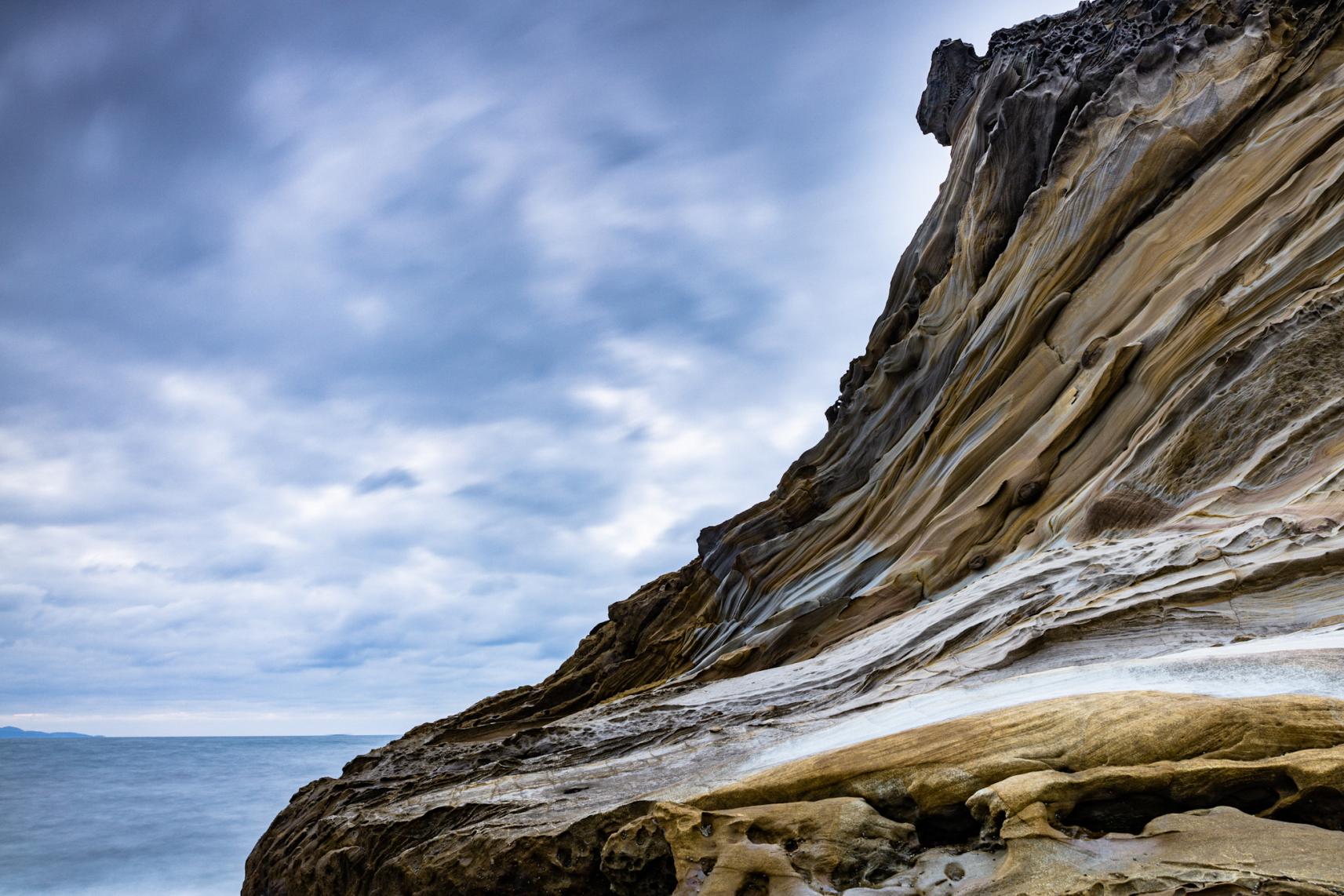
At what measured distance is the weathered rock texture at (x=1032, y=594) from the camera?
4137 millimetres

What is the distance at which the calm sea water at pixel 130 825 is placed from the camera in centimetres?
2725

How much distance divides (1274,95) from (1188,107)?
1104 millimetres

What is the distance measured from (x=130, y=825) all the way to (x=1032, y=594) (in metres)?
39.9

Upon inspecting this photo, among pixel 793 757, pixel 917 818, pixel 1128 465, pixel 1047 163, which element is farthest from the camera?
pixel 1047 163

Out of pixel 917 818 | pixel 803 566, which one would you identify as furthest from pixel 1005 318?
pixel 917 818

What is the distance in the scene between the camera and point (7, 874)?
1081 inches

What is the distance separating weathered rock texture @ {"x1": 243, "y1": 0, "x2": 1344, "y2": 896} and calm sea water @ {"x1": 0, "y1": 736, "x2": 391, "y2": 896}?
70.1ft

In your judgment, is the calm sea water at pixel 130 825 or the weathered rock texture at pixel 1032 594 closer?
the weathered rock texture at pixel 1032 594

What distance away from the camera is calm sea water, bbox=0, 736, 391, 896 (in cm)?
2725

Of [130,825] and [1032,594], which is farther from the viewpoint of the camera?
[130,825]

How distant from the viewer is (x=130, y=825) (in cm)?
3447

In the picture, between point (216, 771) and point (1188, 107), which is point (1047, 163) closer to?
point (1188, 107)

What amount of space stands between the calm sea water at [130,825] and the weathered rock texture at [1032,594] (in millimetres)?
21369

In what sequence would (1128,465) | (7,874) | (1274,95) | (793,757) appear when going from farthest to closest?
1. (7,874)
2. (1274,95)
3. (1128,465)
4. (793,757)
